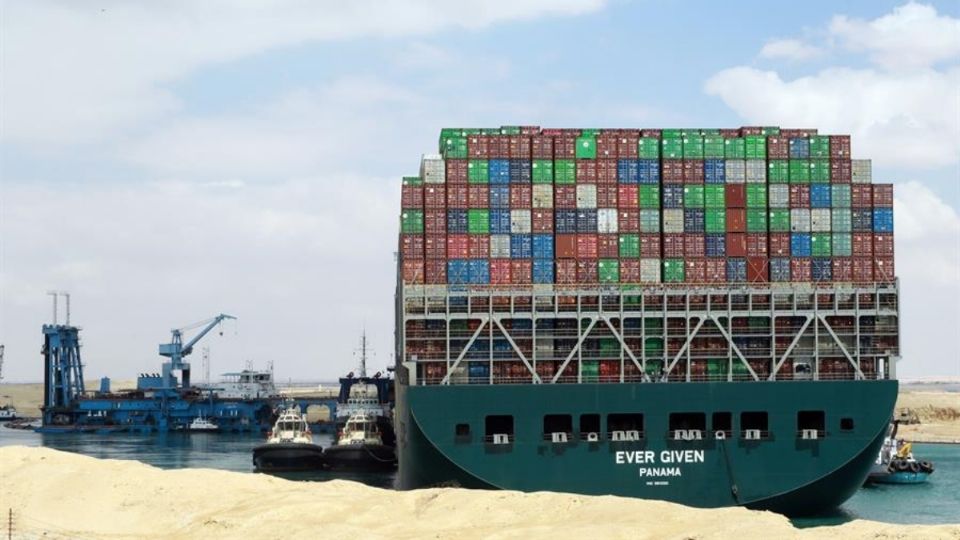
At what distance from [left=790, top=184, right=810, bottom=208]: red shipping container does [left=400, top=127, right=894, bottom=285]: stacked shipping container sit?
77 mm

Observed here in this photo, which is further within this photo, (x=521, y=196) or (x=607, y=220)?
(x=521, y=196)

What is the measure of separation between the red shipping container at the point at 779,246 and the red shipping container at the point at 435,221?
57.9 feet

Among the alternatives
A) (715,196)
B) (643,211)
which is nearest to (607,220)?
(643,211)

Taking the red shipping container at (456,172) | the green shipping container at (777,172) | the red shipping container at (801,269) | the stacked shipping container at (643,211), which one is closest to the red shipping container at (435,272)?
the stacked shipping container at (643,211)

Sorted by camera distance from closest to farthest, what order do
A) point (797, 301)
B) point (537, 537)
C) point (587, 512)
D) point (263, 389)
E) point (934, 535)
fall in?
1. point (934, 535)
2. point (537, 537)
3. point (587, 512)
4. point (797, 301)
5. point (263, 389)

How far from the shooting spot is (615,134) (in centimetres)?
7225

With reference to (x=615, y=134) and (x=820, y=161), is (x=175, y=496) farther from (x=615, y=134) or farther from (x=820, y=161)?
(x=820, y=161)

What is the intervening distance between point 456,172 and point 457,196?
1.30 m

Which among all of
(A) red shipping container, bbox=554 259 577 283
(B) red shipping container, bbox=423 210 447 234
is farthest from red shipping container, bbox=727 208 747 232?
(B) red shipping container, bbox=423 210 447 234

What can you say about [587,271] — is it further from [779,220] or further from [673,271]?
[779,220]

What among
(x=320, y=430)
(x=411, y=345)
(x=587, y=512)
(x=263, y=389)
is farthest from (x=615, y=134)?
(x=263, y=389)

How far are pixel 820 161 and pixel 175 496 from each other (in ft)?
129

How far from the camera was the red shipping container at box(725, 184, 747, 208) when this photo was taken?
7062 cm

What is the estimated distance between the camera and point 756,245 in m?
70.4
